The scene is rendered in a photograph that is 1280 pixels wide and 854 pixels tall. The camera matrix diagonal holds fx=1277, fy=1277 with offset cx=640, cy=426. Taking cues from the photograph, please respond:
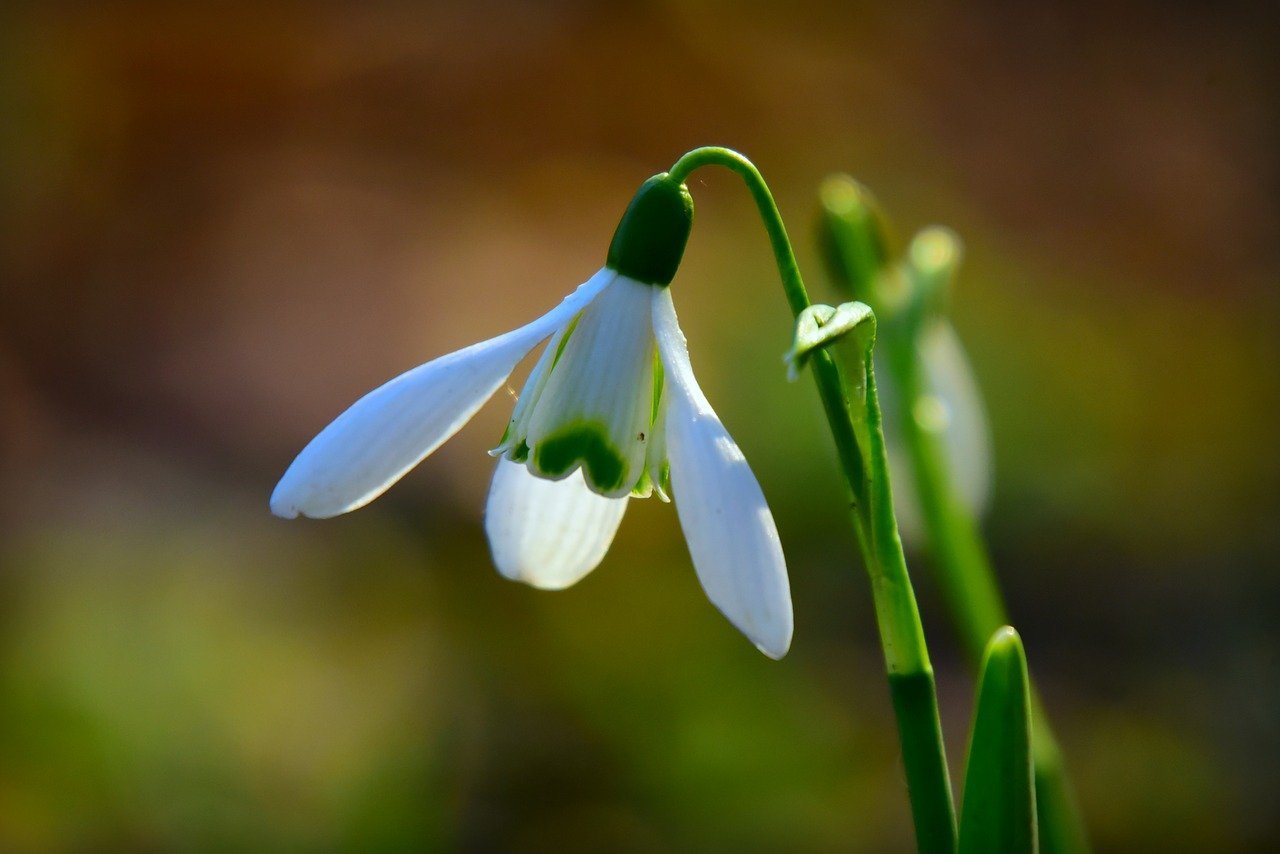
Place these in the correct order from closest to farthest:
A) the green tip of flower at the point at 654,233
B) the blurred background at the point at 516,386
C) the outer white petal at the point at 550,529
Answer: the green tip of flower at the point at 654,233 → the outer white petal at the point at 550,529 → the blurred background at the point at 516,386

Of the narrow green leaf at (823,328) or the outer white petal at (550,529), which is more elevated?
the narrow green leaf at (823,328)

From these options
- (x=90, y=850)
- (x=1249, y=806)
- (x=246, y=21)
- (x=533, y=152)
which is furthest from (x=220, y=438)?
(x=1249, y=806)

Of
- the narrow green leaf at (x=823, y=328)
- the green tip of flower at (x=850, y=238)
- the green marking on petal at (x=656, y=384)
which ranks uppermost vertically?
the green tip of flower at (x=850, y=238)

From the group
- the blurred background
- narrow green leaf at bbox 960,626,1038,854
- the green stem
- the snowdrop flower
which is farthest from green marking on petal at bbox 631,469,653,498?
the blurred background

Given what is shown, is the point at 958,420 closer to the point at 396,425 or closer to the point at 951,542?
the point at 951,542

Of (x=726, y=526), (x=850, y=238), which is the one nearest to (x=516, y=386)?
(x=850, y=238)

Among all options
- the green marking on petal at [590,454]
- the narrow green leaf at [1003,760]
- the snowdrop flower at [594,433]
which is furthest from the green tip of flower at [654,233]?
the narrow green leaf at [1003,760]

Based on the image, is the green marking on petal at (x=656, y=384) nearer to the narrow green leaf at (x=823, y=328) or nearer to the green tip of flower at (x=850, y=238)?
the narrow green leaf at (x=823, y=328)

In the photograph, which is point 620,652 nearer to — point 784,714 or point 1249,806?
point 784,714
